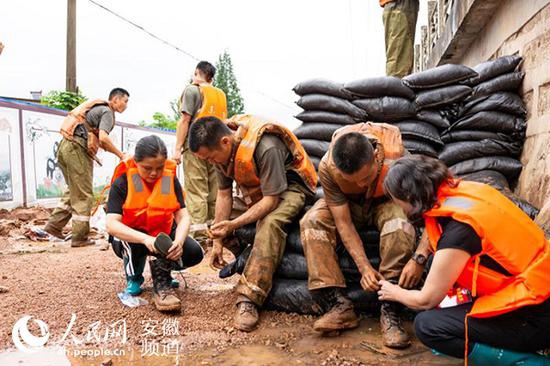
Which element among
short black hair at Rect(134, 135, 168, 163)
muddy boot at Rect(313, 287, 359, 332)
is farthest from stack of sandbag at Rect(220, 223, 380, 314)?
short black hair at Rect(134, 135, 168, 163)

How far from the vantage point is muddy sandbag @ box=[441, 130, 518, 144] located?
3277 mm

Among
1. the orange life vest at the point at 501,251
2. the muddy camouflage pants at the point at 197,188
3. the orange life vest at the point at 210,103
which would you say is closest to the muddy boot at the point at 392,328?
the orange life vest at the point at 501,251

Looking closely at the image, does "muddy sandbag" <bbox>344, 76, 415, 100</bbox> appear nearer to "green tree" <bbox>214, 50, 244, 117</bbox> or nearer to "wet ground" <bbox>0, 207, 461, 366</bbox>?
"wet ground" <bbox>0, 207, 461, 366</bbox>

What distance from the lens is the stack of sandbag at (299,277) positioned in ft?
8.61

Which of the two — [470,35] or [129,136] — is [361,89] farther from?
[129,136]

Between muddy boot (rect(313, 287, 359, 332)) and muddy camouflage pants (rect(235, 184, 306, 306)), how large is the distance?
341 mm

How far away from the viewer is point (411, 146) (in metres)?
3.38

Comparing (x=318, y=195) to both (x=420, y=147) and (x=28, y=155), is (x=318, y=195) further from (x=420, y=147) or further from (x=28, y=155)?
(x=28, y=155)

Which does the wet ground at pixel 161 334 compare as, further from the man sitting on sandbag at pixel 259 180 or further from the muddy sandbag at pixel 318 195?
the muddy sandbag at pixel 318 195

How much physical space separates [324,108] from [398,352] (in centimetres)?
207

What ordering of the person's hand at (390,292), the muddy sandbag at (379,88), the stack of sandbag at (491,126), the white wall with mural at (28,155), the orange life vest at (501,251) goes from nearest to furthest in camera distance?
the orange life vest at (501,251) → the person's hand at (390,292) → the stack of sandbag at (491,126) → the muddy sandbag at (379,88) → the white wall with mural at (28,155)

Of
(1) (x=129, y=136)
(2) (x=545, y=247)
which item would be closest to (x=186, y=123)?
(2) (x=545, y=247)

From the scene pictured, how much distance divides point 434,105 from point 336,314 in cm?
185

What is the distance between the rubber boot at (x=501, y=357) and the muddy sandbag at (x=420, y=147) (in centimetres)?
182
